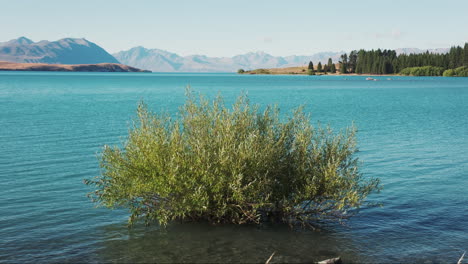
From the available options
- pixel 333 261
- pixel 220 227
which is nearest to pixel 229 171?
pixel 220 227

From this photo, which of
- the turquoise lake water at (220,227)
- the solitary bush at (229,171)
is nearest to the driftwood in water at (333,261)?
the turquoise lake water at (220,227)

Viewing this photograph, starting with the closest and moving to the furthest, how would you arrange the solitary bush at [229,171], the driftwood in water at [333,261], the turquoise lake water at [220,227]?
1. the driftwood in water at [333,261]
2. the turquoise lake water at [220,227]
3. the solitary bush at [229,171]

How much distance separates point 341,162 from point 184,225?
808cm

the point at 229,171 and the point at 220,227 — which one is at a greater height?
the point at 229,171

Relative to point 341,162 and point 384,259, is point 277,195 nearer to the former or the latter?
point 341,162

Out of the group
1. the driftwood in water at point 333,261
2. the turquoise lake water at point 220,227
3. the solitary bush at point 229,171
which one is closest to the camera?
the driftwood in water at point 333,261

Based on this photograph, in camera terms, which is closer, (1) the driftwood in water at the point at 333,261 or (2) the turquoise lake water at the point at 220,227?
(1) the driftwood in water at the point at 333,261

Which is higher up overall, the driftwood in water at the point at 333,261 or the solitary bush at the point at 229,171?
the solitary bush at the point at 229,171

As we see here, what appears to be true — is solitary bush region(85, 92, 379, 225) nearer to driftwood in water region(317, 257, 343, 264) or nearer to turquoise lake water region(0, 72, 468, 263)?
turquoise lake water region(0, 72, 468, 263)

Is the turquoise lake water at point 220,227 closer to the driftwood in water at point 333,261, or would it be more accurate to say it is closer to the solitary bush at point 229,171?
the solitary bush at point 229,171

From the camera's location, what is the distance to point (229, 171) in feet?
64.0

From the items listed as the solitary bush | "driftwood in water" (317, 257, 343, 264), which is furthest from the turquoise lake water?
"driftwood in water" (317, 257, 343, 264)

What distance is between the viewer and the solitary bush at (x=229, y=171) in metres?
19.2

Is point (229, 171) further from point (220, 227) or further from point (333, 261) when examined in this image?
point (333, 261)
